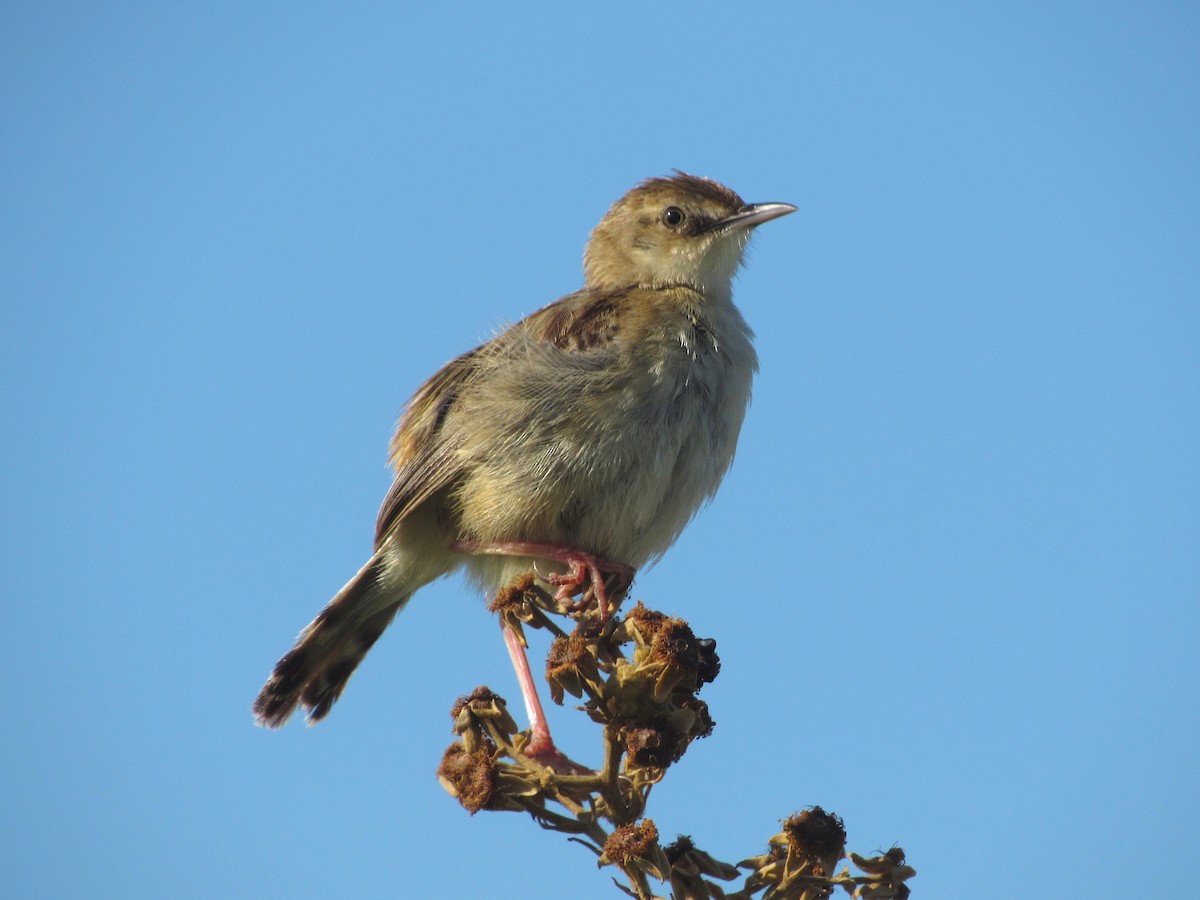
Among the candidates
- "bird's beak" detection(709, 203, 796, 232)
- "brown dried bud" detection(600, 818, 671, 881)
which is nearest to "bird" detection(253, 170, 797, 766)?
"bird's beak" detection(709, 203, 796, 232)

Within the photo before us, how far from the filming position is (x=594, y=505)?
5680mm

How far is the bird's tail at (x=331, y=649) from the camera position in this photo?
619 cm

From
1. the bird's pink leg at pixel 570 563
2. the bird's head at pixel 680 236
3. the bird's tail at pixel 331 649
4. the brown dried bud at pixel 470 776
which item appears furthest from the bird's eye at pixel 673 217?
the brown dried bud at pixel 470 776

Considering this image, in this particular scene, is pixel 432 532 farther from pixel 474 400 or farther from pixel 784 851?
pixel 784 851

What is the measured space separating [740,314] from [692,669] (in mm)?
3467

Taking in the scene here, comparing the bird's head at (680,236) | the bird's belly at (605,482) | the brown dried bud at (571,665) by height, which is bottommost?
the brown dried bud at (571,665)

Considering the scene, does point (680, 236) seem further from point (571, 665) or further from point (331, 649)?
point (571, 665)

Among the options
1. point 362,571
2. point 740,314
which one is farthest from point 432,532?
point 740,314

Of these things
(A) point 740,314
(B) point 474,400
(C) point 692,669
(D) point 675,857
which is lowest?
(D) point 675,857

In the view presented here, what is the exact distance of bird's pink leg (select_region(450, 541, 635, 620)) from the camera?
552 centimetres

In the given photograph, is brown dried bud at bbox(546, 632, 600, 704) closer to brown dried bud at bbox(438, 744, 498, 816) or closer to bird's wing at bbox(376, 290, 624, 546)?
brown dried bud at bbox(438, 744, 498, 816)

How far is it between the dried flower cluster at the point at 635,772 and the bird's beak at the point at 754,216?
3.57 meters

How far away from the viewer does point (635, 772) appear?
142 inches

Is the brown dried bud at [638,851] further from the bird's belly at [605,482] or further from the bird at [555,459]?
the bird's belly at [605,482]
